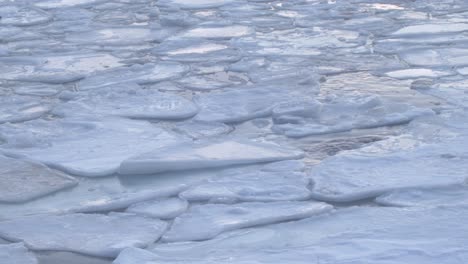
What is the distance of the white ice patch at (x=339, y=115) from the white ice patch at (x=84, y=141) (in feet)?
1.44

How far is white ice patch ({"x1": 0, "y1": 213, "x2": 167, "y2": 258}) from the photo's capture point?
2.45 metres

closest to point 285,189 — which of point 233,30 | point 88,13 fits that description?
point 233,30

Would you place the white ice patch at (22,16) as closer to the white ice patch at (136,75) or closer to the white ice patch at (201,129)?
the white ice patch at (136,75)

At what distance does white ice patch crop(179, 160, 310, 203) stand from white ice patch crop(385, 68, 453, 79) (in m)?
1.25

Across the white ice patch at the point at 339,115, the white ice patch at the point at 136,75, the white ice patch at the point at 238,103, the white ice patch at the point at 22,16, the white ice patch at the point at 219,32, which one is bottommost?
the white ice patch at the point at 22,16

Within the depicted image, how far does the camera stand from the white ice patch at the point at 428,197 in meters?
2.66

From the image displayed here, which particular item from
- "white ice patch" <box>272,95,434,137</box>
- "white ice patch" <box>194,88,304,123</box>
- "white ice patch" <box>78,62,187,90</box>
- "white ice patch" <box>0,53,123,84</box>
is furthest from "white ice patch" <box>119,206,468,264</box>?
"white ice patch" <box>0,53,123,84</box>

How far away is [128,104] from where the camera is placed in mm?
3799

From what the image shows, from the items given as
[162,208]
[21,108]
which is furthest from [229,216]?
[21,108]

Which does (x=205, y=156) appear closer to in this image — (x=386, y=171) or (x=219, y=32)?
(x=386, y=171)

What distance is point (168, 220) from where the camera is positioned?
8.57ft

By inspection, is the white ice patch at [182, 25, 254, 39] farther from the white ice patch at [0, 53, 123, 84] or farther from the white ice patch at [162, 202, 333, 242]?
the white ice patch at [162, 202, 333, 242]

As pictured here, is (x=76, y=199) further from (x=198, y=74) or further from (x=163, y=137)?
(x=198, y=74)

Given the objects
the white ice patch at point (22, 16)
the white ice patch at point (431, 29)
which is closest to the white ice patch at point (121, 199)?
the white ice patch at point (431, 29)
